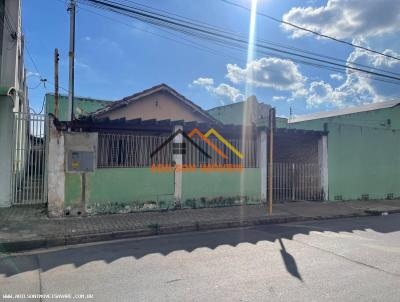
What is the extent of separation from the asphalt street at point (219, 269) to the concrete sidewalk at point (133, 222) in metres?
0.39

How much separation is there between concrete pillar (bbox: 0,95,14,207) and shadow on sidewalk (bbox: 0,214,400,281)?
170 inches

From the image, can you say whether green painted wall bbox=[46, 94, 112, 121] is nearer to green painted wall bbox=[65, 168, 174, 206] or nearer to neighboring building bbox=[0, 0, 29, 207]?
neighboring building bbox=[0, 0, 29, 207]

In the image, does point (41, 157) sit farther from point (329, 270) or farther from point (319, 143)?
point (319, 143)

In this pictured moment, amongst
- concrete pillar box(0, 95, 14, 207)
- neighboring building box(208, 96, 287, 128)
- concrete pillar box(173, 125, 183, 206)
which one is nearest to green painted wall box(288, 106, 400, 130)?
neighboring building box(208, 96, 287, 128)

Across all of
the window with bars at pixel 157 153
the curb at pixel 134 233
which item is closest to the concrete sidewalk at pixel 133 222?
the curb at pixel 134 233

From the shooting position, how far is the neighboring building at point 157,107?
15617 mm

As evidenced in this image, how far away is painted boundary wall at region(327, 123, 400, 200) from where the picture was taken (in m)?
12.3

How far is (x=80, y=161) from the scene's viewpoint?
27.9ft

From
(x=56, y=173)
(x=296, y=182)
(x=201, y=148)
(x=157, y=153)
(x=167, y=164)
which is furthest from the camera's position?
(x=296, y=182)

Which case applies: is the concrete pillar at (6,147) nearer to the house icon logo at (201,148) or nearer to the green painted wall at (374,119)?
the house icon logo at (201,148)

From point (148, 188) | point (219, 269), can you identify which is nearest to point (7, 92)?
point (148, 188)

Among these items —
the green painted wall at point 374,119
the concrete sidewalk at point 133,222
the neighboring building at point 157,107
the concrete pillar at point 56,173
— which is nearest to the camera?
the concrete sidewalk at point 133,222

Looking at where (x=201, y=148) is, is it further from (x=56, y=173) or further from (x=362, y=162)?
(x=362, y=162)

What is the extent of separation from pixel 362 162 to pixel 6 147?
42.4ft
